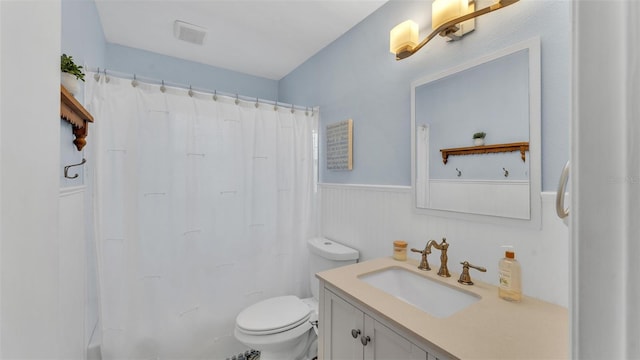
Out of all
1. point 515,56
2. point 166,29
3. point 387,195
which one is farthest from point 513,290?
point 166,29

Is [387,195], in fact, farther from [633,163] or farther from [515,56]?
[633,163]

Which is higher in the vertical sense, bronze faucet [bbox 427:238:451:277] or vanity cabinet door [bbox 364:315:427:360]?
bronze faucet [bbox 427:238:451:277]

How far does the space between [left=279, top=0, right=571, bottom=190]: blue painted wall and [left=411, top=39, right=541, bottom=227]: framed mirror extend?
0.14 ft

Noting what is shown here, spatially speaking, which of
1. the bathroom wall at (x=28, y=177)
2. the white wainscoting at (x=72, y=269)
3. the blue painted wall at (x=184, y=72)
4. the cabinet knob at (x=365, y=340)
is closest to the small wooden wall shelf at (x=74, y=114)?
the white wainscoting at (x=72, y=269)

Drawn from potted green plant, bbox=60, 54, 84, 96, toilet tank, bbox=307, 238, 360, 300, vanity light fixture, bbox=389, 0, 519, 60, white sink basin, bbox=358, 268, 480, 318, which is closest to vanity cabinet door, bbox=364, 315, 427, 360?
white sink basin, bbox=358, 268, 480, 318

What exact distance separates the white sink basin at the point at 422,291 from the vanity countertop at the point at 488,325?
0.16ft

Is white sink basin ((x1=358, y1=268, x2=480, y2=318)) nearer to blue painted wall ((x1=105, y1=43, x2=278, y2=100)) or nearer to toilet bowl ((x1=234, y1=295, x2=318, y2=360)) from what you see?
toilet bowl ((x1=234, y1=295, x2=318, y2=360))

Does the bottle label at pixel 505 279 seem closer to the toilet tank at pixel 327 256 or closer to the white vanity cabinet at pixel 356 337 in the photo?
the white vanity cabinet at pixel 356 337

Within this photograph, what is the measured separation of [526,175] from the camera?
1.04 meters

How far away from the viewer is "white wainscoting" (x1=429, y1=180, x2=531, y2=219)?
1.06 metres

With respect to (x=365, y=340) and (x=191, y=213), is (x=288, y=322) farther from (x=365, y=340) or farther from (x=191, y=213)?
(x=191, y=213)

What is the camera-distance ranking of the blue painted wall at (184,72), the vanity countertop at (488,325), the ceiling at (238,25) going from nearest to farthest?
the vanity countertop at (488,325) < the ceiling at (238,25) < the blue painted wall at (184,72)

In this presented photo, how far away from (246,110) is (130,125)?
2.42 ft

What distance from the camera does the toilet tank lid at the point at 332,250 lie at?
1.74m
